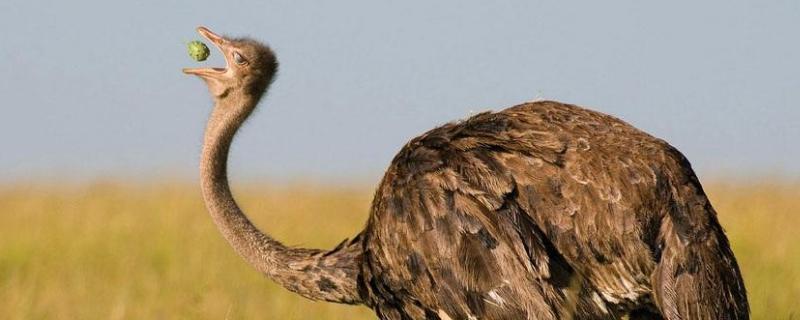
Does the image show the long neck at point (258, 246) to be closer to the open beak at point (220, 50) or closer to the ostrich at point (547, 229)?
the open beak at point (220, 50)

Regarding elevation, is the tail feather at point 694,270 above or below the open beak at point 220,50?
above

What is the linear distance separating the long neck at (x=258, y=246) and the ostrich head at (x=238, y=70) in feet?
0.17

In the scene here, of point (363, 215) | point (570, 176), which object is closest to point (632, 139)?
point (570, 176)

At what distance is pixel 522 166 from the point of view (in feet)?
21.7

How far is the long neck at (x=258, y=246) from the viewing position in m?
7.57

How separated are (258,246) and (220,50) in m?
1.14

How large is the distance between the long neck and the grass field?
2.01 metres

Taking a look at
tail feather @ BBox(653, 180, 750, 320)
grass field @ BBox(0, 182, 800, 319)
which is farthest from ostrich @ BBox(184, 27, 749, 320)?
grass field @ BBox(0, 182, 800, 319)

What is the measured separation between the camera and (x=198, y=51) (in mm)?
8648

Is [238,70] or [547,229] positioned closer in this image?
[547,229]

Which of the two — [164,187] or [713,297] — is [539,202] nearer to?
[713,297]

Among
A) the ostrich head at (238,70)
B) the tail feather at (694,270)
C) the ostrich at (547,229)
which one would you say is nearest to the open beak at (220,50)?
the ostrich head at (238,70)

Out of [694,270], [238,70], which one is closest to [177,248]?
[238,70]

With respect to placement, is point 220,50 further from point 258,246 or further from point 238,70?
point 258,246
